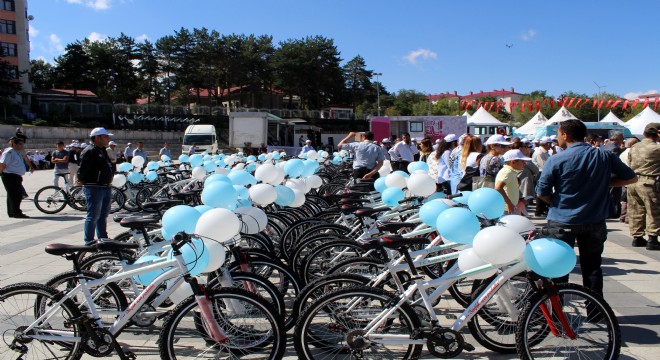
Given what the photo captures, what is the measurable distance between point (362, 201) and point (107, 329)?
3488 mm

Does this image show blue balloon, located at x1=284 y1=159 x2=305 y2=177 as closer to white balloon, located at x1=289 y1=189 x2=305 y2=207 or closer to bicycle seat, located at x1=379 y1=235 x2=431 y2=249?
white balloon, located at x1=289 y1=189 x2=305 y2=207

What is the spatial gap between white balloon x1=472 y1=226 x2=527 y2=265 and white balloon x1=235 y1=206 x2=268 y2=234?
2295 millimetres

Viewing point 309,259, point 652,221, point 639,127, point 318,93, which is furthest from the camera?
point 318,93

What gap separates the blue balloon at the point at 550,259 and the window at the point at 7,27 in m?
64.8

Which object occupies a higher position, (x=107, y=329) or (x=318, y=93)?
(x=318, y=93)

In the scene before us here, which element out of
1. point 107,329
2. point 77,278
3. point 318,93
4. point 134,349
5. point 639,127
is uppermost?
point 318,93

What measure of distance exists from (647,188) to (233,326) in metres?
6.53

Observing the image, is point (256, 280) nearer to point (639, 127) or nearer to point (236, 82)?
point (639, 127)

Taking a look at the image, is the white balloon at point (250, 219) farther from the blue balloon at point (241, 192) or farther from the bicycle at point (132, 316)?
the bicycle at point (132, 316)

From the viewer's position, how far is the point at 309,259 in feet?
16.3

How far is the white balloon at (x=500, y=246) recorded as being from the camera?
10.8 feet

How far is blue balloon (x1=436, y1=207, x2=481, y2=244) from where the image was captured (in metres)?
3.72

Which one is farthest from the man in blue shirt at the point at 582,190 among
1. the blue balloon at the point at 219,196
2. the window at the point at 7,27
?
the window at the point at 7,27

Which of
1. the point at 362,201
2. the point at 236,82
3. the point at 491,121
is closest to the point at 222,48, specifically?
the point at 236,82
